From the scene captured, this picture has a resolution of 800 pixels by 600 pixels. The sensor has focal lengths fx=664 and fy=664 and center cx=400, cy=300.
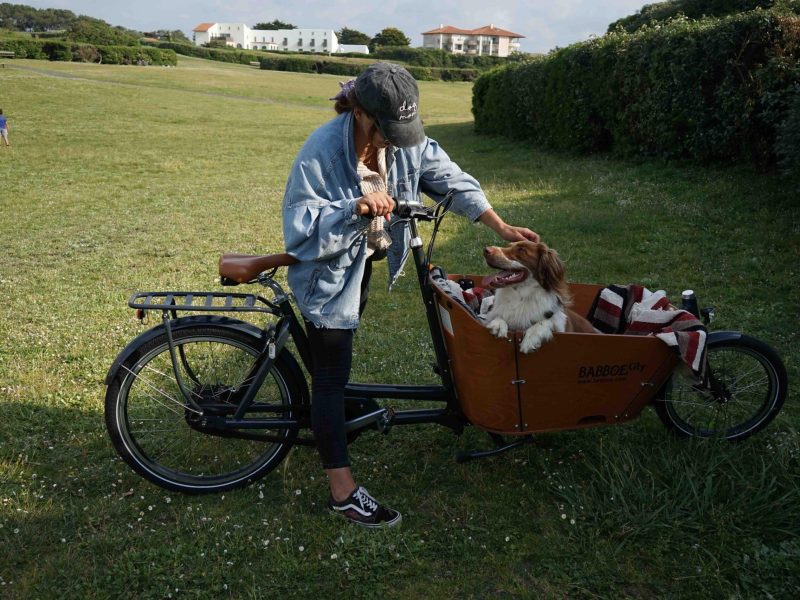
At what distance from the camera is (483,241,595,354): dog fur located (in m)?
3.12

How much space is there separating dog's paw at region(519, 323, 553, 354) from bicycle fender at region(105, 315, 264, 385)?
1308 mm

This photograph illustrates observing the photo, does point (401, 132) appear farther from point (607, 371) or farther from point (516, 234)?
point (607, 371)

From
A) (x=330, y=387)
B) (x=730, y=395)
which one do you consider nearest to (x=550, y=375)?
(x=330, y=387)

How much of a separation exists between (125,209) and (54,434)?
8.65m

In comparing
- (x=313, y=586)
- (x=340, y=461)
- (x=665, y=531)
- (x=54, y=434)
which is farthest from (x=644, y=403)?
(x=54, y=434)

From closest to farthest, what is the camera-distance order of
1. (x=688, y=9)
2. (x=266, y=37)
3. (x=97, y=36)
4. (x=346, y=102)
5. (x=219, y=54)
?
(x=346, y=102) → (x=688, y=9) → (x=97, y=36) → (x=219, y=54) → (x=266, y=37)

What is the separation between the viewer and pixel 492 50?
15238 cm

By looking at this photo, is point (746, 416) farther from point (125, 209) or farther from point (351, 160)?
point (125, 209)

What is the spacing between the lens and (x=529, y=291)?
3.19 m

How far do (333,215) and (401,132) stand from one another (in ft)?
1.49

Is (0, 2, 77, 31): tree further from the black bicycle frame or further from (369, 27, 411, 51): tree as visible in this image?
the black bicycle frame

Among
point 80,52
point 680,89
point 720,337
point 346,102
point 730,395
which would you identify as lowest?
point 730,395

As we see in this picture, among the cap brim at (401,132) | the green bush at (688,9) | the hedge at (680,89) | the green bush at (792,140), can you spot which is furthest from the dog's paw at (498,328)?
the green bush at (688,9)

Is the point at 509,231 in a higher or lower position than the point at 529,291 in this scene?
higher
